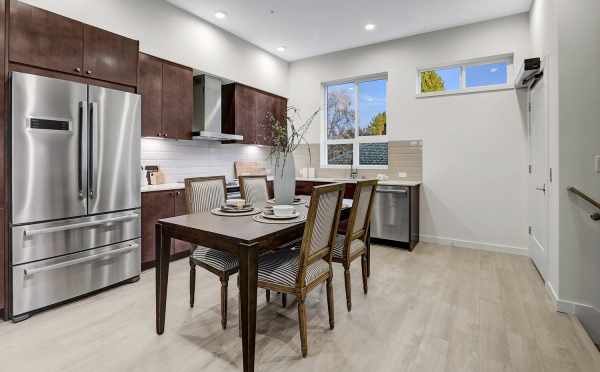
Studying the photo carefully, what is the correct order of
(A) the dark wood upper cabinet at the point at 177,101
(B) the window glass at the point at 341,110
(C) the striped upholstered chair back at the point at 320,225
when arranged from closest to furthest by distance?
(C) the striped upholstered chair back at the point at 320,225 → (A) the dark wood upper cabinet at the point at 177,101 → (B) the window glass at the point at 341,110

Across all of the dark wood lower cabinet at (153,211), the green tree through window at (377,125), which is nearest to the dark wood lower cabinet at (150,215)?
the dark wood lower cabinet at (153,211)

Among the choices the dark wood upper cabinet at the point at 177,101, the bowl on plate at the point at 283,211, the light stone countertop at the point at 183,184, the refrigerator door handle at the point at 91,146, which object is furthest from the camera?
the dark wood upper cabinet at the point at 177,101

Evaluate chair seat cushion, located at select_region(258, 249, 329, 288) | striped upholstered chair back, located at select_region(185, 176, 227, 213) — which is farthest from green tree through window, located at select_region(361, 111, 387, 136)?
chair seat cushion, located at select_region(258, 249, 329, 288)

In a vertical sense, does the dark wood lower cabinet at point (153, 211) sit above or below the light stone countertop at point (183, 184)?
below

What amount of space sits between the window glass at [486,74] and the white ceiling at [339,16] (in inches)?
23.9

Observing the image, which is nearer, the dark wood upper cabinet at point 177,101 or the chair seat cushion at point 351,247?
the chair seat cushion at point 351,247

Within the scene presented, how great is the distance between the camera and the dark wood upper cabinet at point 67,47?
2322mm

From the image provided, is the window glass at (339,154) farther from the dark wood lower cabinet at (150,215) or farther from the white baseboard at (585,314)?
the white baseboard at (585,314)

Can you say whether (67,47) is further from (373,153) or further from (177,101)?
(373,153)

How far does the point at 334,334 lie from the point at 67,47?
3.05 meters

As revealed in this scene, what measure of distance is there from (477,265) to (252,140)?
3507 mm

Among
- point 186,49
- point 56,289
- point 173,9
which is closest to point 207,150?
point 186,49

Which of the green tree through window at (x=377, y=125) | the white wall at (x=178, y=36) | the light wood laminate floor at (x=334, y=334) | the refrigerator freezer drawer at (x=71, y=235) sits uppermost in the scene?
the white wall at (x=178, y=36)

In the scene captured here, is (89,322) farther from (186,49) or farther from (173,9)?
(173,9)
